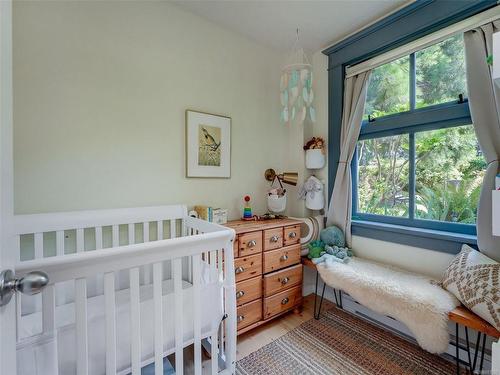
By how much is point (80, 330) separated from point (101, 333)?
7.2 inches

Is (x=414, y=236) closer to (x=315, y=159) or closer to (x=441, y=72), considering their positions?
(x=315, y=159)

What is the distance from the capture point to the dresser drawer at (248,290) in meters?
1.70

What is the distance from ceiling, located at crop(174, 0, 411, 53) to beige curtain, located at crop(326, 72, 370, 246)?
46 centimetres

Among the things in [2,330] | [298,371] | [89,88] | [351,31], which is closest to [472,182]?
[351,31]

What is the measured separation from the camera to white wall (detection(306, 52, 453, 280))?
1727mm

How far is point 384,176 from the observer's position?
2105 mm

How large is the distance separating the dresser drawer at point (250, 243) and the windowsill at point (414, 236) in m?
1.00

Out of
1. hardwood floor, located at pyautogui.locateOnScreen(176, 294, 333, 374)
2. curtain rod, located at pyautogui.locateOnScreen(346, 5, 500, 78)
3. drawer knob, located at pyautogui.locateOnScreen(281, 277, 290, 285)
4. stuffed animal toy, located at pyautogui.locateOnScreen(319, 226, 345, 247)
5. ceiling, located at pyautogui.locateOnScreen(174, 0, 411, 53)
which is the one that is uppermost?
ceiling, located at pyautogui.locateOnScreen(174, 0, 411, 53)

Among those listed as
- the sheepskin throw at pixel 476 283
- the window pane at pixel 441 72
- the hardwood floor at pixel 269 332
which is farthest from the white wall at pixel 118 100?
the sheepskin throw at pixel 476 283

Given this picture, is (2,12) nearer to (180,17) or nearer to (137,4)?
(137,4)

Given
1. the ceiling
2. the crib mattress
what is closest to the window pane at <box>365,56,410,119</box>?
the ceiling

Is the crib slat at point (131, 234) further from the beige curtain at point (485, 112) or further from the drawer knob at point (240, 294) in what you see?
the beige curtain at point (485, 112)

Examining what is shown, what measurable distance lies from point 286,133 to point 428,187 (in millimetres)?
1416

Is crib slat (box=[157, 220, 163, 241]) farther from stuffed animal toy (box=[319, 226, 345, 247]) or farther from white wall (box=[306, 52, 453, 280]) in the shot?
white wall (box=[306, 52, 453, 280])
